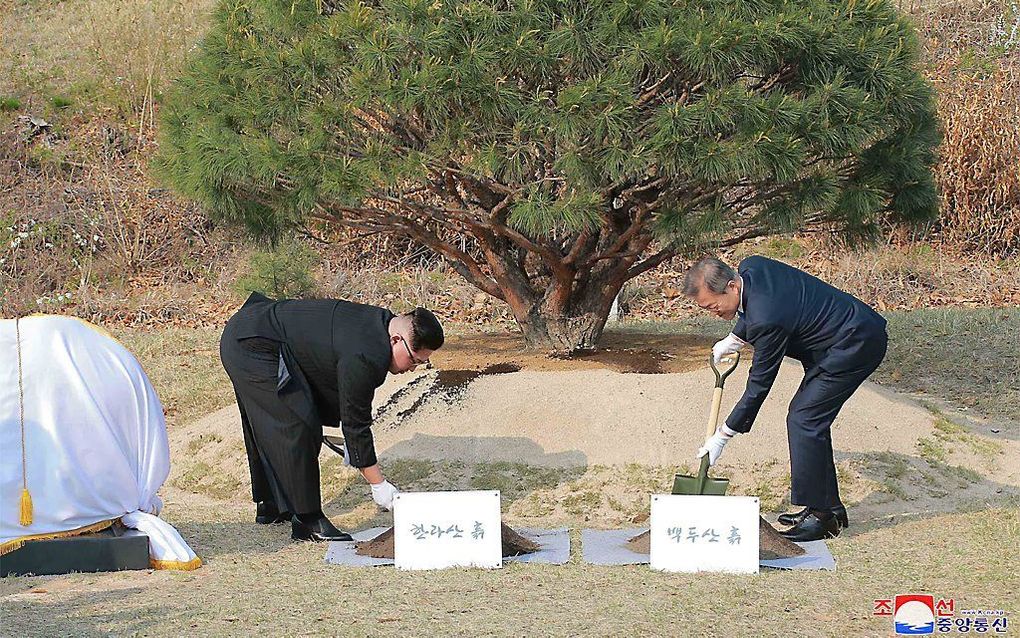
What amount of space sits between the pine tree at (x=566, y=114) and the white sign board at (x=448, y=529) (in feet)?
6.41

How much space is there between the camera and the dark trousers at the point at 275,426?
544 centimetres

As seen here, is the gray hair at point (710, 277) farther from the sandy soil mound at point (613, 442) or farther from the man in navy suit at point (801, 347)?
the sandy soil mound at point (613, 442)

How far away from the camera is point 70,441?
4863 mm

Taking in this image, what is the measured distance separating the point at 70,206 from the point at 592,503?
967 centimetres

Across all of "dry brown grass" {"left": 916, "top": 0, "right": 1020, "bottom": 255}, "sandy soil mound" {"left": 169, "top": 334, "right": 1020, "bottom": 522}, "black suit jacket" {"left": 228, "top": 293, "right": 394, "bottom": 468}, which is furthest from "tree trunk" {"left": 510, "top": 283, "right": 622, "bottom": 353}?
"dry brown grass" {"left": 916, "top": 0, "right": 1020, "bottom": 255}

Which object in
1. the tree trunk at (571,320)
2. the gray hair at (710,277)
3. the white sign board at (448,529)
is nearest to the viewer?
the white sign board at (448,529)

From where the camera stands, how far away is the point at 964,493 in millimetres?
6684

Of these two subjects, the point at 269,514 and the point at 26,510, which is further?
the point at 269,514

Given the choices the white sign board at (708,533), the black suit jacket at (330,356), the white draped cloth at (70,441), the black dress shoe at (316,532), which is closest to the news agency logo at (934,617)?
the white sign board at (708,533)

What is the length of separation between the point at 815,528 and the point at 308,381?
236 cm

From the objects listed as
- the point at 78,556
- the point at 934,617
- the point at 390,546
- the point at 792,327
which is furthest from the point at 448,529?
the point at 934,617

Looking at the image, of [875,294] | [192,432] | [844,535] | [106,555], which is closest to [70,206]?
[192,432]

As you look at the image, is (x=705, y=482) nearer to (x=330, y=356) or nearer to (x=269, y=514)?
(x=330, y=356)

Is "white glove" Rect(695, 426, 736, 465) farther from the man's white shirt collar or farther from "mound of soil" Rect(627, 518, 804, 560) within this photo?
the man's white shirt collar
